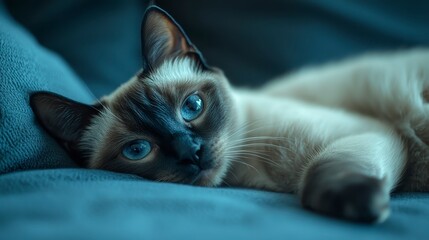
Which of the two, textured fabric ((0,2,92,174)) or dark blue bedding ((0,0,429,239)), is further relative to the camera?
textured fabric ((0,2,92,174))

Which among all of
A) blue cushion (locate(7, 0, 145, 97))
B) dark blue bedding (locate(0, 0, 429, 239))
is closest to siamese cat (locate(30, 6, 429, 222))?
dark blue bedding (locate(0, 0, 429, 239))

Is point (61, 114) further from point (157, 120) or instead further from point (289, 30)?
point (289, 30)

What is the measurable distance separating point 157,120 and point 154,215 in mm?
441

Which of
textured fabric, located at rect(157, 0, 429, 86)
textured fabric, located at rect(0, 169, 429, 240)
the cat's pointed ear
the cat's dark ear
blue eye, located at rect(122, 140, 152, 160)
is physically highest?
textured fabric, located at rect(157, 0, 429, 86)

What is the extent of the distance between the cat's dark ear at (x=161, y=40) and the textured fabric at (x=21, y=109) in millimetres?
359

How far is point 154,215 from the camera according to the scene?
88cm

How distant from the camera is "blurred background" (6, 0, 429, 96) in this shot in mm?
2145

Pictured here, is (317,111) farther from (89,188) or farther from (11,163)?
(11,163)

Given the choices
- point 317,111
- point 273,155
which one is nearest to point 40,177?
point 273,155

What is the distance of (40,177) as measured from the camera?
42.3 inches

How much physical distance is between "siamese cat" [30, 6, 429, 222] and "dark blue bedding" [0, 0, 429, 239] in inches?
4.2

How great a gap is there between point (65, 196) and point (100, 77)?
1271 millimetres

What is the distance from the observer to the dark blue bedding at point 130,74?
848mm

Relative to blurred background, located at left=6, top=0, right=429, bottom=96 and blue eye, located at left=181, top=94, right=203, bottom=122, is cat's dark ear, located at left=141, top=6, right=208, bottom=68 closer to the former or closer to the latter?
blue eye, located at left=181, top=94, right=203, bottom=122
